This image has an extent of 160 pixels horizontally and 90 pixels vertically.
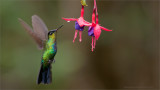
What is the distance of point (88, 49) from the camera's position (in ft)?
14.6

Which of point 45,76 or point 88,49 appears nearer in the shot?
point 45,76

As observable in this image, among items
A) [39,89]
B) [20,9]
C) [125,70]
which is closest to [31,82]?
[39,89]

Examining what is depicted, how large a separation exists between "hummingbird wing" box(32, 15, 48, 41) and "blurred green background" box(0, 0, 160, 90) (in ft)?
4.35

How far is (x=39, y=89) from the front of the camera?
386 centimetres

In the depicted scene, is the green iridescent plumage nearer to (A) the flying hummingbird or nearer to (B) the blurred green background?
(A) the flying hummingbird

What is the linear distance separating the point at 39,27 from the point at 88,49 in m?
2.39

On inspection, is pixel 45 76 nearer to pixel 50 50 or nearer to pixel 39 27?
pixel 50 50

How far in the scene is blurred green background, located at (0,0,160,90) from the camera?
3582 mm

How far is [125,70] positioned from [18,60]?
1.98 m

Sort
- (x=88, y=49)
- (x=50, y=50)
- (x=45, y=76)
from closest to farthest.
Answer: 1. (x=50, y=50)
2. (x=45, y=76)
3. (x=88, y=49)

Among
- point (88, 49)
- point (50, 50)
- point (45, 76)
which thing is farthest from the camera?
point (88, 49)

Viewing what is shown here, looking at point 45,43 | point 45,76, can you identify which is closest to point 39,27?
point 45,43

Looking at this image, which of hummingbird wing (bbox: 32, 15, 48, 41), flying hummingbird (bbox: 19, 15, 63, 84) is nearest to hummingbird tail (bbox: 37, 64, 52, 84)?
flying hummingbird (bbox: 19, 15, 63, 84)

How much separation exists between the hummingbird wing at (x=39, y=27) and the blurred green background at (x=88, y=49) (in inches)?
52.2
